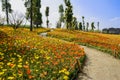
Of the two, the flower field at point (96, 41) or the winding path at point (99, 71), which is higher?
the flower field at point (96, 41)

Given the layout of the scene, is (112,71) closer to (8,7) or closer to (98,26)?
(8,7)

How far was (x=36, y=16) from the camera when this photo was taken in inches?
→ 3597

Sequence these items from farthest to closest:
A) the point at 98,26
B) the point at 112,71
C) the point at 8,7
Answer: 1. the point at 98,26
2. the point at 8,7
3. the point at 112,71

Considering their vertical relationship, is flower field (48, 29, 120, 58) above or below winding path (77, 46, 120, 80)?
above

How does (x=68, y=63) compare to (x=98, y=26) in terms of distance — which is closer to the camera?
(x=68, y=63)

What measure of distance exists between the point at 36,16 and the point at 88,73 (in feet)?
243

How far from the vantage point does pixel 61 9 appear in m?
114

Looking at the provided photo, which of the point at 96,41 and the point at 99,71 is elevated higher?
the point at 96,41

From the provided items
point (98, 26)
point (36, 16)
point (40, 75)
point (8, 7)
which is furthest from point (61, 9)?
point (40, 75)

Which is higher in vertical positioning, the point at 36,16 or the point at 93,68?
the point at 36,16

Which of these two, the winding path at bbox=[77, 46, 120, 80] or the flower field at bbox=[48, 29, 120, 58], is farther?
the flower field at bbox=[48, 29, 120, 58]

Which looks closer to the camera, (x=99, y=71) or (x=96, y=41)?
(x=99, y=71)

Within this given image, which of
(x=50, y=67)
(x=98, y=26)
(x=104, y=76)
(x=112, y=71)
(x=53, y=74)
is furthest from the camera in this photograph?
(x=98, y=26)

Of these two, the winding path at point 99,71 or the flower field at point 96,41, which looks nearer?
the winding path at point 99,71
